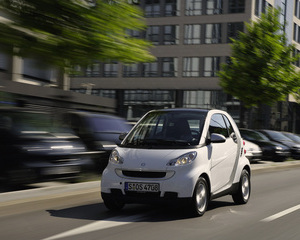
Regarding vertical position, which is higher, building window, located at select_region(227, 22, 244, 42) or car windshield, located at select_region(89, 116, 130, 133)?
building window, located at select_region(227, 22, 244, 42)

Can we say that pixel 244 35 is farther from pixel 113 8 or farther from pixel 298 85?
pixel 113 8

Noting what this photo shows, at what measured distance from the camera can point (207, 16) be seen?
49.0 m

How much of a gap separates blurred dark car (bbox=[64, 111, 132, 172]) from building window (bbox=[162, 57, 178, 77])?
36830 mm

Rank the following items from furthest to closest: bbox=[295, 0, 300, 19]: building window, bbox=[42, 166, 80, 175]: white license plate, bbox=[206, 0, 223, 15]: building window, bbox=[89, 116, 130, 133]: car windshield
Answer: bbox=[295, 0, 300, 19]: building window → bbox=[206, 0, 223, 15]: building window → bbox=[89, 116, 130, 133]: car windshield → bbox=[42, 166, 80, 175]: white license plate

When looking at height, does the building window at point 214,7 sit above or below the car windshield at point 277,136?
above

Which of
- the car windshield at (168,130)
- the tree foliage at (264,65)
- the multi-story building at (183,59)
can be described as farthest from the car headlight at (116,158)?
the multi-story building at (183,59)

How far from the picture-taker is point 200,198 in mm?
7461

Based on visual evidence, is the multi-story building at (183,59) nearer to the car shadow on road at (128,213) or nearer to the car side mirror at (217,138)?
the car shadow on road at (128,213)

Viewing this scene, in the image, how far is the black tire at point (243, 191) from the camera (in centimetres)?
888

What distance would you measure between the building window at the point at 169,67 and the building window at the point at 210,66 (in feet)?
9.50

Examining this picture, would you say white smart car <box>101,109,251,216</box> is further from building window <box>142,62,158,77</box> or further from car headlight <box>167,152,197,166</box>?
building window <box>142,62,158,77</box>

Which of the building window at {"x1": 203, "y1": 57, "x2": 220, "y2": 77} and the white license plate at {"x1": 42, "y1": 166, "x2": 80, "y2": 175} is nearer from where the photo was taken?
the white license plate at {"x1": 42, "y1": 166, "x2": 80, "y2": 175}

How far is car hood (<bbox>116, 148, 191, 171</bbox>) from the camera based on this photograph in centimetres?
721

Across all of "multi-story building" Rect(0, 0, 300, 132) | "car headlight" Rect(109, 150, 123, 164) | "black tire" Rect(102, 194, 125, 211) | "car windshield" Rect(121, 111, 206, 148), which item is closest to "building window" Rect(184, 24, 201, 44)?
"multi-story building" Rect(0, 0, 300, 132)
